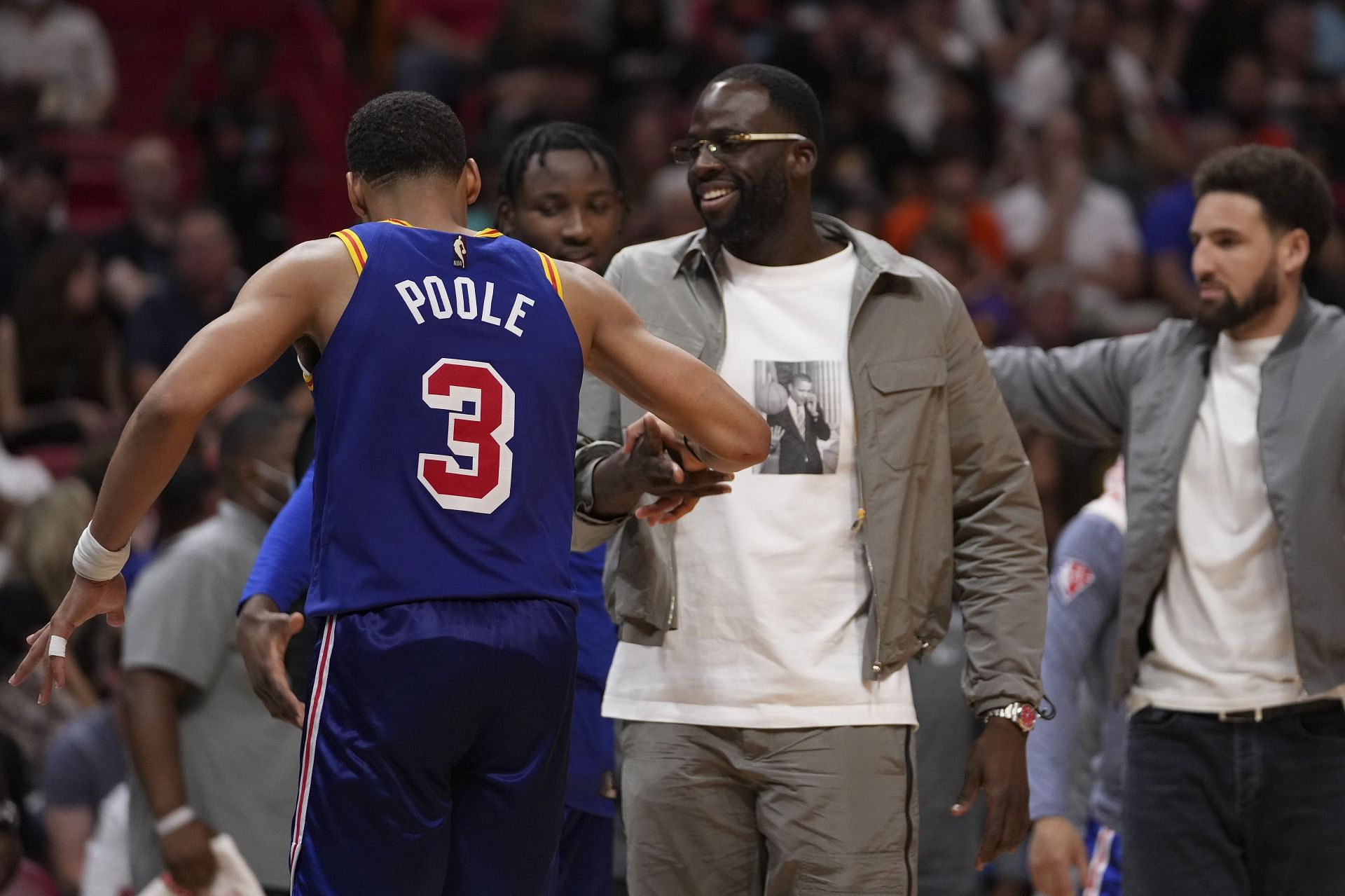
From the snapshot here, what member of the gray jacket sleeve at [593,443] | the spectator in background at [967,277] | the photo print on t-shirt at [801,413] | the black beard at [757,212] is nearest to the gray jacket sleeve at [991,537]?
the photo print on t-shirt at [801,413]

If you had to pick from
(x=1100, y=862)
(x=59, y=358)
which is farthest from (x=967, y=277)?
(x=1100, y=862)

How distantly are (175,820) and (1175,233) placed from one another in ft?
26.9

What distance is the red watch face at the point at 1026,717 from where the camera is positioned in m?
4.28

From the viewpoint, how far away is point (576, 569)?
16.2ft

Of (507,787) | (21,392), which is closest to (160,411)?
(507,787)

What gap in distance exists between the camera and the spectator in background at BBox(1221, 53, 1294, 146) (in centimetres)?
1254

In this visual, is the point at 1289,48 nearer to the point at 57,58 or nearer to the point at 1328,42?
the point at 1328,42

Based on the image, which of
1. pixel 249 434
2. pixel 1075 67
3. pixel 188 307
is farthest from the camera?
pixel 1075 67

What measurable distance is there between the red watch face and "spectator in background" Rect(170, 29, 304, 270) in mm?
8361

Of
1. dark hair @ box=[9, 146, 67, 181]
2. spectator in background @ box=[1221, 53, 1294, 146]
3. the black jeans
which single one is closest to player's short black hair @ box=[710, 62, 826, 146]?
the black jeans

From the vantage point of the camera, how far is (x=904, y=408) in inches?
172

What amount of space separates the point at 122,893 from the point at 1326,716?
3808 mm

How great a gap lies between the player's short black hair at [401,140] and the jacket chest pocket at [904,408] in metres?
1.20

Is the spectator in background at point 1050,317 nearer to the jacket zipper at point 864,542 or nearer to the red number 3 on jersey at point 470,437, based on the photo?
the jacket zipper at point 864,542
